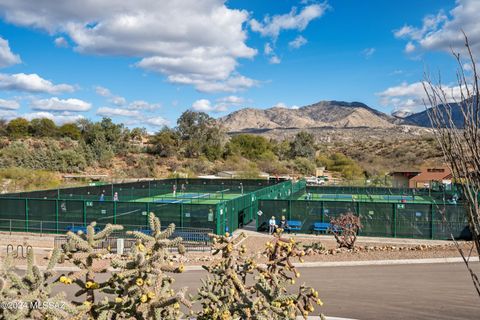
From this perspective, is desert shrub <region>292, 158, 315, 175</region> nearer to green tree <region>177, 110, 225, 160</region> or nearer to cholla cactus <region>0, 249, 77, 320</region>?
green tree <region>177, 110, 225, 160</region>

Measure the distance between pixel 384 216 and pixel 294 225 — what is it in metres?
4.96

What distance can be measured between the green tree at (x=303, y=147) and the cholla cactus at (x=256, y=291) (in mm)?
80333

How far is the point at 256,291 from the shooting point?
6.48 metres

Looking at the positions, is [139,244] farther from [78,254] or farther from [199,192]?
[199,192]

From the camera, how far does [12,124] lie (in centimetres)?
8481

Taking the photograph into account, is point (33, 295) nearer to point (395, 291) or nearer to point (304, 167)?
point (395, 291)

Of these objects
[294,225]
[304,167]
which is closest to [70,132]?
[304,167]

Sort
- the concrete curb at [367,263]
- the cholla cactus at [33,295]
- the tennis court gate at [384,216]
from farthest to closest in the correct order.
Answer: the tennis court gate at [384,216]
the concrete curb at [367,263]
the cholla cactus at [33,295]

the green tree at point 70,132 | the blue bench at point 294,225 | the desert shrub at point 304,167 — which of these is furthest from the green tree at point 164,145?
the blue bench at point 294,225

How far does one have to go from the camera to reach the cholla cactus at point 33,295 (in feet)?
14.1

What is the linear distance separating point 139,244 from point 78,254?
82 centimetres

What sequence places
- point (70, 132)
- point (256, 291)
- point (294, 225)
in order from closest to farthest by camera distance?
point (256, 291), point (294, 225), point (70, 132)

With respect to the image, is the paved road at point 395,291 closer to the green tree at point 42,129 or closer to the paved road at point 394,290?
the paved road at point 394,290

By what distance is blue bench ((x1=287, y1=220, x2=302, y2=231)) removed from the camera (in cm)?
2526
